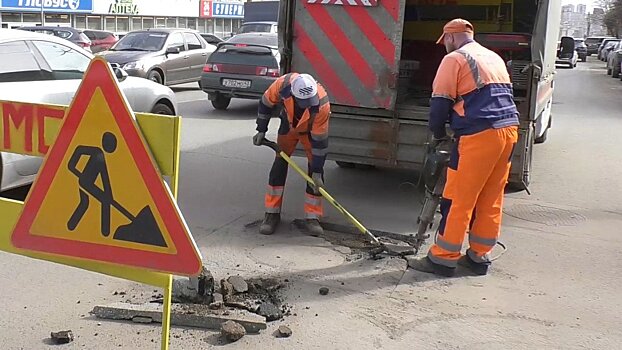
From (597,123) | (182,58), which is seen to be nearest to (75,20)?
(182,58)

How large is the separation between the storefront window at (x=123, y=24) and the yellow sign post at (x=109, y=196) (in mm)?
39731

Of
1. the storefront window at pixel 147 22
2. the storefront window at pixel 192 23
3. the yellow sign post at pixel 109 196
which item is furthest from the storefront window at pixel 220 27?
the yellow sign post at pixel 109 196

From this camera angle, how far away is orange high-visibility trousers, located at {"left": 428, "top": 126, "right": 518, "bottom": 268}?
5020 mm

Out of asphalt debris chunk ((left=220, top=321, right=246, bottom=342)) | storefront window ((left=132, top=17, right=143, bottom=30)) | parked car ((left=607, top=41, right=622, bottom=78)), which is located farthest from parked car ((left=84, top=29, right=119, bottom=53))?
asphalt debris chunk ((left=220, top=321, right=246, bottom=342))

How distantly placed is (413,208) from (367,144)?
918 millimetres

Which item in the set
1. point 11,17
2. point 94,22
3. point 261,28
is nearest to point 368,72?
point 261,28

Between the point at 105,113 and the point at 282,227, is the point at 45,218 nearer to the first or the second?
the point at 105,113

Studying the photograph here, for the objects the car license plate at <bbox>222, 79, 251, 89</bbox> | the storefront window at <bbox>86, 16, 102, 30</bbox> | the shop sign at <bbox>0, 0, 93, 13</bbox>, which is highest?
the shop sign at <bbox>0, 0, 93, 13</bbox>

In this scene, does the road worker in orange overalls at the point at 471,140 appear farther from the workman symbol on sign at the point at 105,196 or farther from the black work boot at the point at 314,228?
the workman symbol on sign at the point at 105,196

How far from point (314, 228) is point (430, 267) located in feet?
4.03

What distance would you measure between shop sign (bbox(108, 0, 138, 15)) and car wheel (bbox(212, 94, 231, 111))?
28.1 metres

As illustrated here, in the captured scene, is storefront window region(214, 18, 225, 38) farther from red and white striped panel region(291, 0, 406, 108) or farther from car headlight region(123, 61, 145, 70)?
red and white striped panel region(291, 0, 406, 108)

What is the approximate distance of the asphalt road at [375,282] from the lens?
4164 millimetres

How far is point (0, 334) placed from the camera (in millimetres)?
3992
